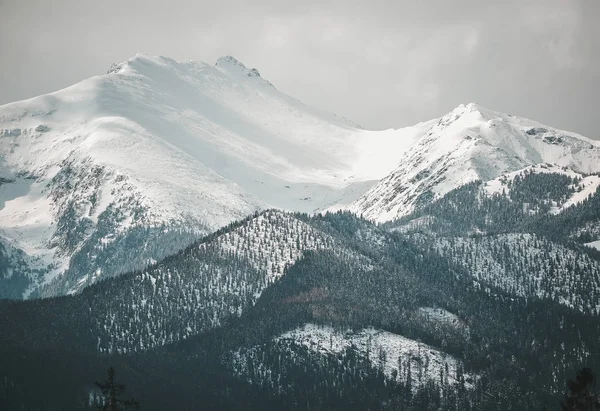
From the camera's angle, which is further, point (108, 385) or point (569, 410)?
point (569, 410)

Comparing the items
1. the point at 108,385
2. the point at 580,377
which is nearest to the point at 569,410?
the point at 580,377

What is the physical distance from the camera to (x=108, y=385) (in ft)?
393

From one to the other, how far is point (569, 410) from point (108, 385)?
5510 cm

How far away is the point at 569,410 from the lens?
130250mm

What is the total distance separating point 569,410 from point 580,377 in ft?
14.3

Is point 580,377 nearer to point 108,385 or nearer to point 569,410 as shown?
point 569,410

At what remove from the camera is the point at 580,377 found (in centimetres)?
12938

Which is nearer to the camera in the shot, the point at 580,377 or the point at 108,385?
the point at 108,385

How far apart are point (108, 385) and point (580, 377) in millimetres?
55819
